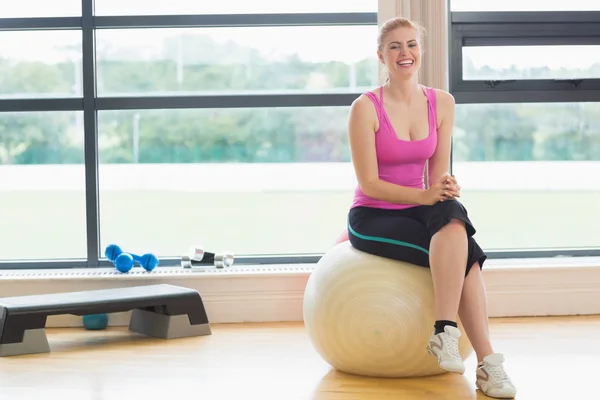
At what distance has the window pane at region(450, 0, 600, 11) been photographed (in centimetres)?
438

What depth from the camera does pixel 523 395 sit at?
8.91 feet

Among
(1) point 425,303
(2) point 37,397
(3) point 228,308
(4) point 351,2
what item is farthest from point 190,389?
(4) point 351,2

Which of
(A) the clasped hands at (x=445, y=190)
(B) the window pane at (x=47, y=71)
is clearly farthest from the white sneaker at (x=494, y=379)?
(B) the window pane at (x=47, y=71)

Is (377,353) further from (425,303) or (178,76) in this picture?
(178,76)

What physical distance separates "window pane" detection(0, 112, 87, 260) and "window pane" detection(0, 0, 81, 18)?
0.48 m

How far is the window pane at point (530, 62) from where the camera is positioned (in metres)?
4.39

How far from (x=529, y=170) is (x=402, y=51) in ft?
5.23

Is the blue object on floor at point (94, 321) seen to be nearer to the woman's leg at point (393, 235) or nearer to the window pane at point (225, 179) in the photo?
the window pane at point (225, 179)

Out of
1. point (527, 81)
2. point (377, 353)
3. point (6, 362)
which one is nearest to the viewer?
point (377, 353)

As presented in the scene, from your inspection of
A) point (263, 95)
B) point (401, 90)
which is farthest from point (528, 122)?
point (401, 90)

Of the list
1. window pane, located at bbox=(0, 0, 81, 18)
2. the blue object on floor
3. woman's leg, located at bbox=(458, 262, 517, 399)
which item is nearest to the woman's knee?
woman's leg, located at bbox=(458, 262, 517, 399)

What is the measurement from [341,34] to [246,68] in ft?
1.65

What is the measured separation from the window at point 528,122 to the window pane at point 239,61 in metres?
0.51

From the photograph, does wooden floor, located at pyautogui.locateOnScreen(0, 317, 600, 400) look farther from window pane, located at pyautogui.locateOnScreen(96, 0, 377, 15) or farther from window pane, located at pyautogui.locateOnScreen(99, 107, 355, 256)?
window pane, located at pyautogui.locateOnScreen(96, 0, 377, 15)
